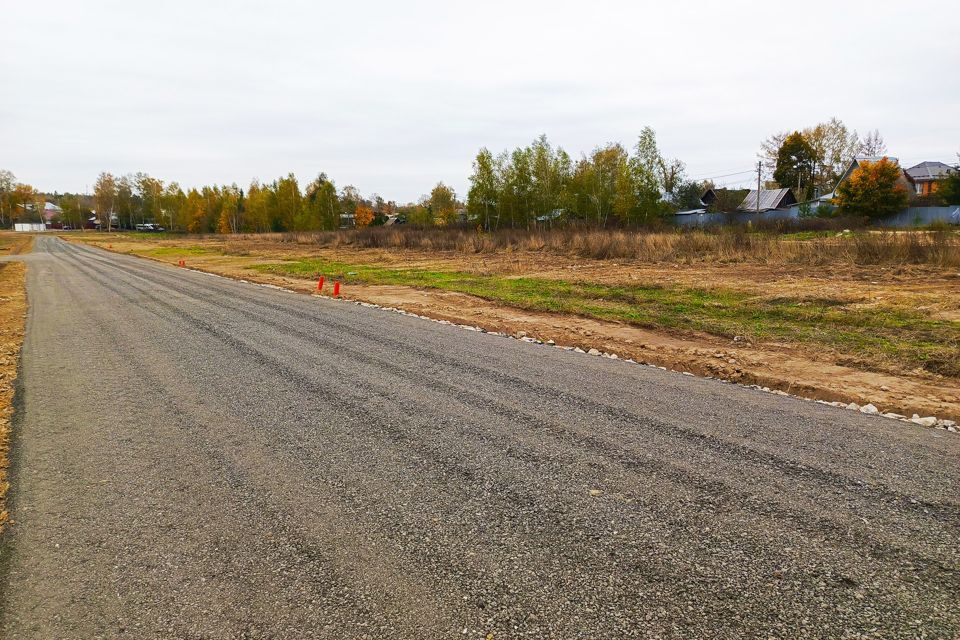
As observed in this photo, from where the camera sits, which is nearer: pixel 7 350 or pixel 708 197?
pixel 7 350

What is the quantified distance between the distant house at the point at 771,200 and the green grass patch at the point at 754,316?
2053 inches

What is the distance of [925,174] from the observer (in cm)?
5950

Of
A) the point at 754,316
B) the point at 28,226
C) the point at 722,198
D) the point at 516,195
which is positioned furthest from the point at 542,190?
the point at 28,226

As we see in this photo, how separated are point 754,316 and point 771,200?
58.7m

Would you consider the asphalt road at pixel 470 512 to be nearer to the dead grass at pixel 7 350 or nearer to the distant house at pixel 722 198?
the dead grass at pixel 7 350

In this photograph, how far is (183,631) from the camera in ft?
7.42

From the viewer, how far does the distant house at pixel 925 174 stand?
57125mm

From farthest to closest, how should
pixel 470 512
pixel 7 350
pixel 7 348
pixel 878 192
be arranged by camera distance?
pixel 878 192, pixel 7 348, pixel 7 350, pixel 470 512

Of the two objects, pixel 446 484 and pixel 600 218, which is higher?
pixel 600 218

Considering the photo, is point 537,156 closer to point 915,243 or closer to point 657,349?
point 915,243

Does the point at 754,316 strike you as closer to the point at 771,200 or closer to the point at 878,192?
the point at 878,192

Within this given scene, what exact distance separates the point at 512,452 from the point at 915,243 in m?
16.5

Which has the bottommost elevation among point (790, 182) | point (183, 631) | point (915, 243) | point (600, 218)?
point (183, 631)

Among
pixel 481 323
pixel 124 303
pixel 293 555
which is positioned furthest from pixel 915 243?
pixel 124 303
